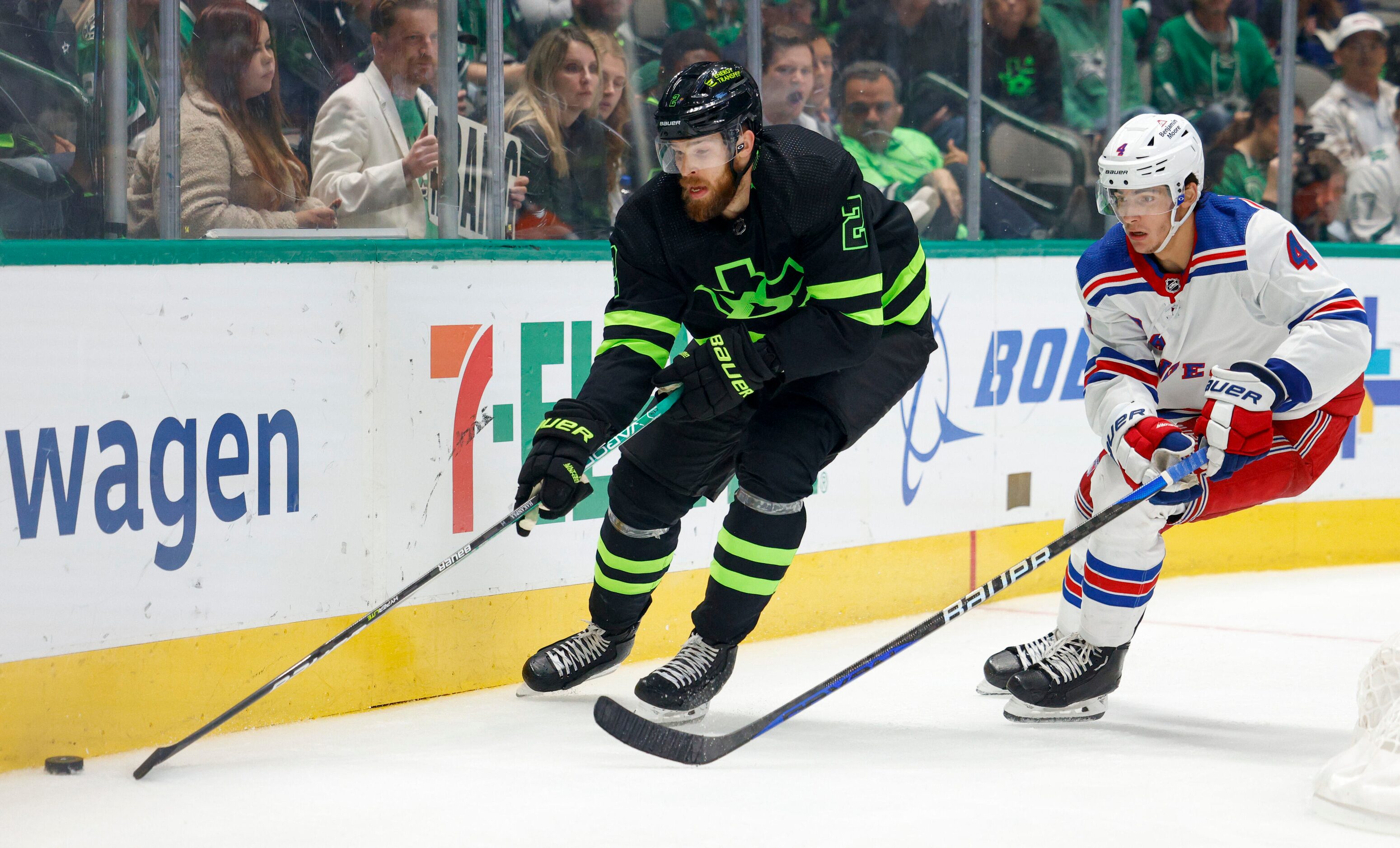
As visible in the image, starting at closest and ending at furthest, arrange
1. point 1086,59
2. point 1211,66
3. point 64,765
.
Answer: point 64,765 → point 1086,59 → point 1211,66

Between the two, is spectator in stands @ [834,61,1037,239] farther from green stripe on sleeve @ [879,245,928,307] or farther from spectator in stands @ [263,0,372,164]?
spectator in stands @ [263,0,372,164]

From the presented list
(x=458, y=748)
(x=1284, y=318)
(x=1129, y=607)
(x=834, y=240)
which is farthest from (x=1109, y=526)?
(x=458, y=748)

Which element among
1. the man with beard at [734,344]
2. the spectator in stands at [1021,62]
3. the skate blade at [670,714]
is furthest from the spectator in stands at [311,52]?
the spectator in stands at [1021,62]

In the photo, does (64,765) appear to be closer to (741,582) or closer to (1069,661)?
(741,582)

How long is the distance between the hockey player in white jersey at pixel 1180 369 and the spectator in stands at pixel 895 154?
152 centimetres

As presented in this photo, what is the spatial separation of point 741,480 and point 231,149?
1296mm

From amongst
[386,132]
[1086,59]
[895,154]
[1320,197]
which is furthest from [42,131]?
[1320,197]

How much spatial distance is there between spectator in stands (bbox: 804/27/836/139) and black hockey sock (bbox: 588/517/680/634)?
1653 mm

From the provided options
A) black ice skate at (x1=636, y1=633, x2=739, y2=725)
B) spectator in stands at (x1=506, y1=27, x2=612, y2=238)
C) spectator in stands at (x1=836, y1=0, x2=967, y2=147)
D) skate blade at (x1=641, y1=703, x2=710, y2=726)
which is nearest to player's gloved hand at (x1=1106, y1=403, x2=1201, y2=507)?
black ice skate at (x1=636, y1=633, x2=739, y2=725)

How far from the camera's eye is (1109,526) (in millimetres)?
2900

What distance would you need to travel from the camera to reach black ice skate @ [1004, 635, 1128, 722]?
9.80 feet

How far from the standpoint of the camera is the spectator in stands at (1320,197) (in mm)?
5367

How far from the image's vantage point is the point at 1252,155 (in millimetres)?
5262

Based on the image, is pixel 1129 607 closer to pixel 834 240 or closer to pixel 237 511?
pixel 834 240
